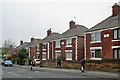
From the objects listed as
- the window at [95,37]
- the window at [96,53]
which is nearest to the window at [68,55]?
the window at [96,53]

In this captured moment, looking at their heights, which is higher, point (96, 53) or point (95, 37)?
point (95, 37)

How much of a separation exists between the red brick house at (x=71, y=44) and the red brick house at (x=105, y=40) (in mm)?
6165

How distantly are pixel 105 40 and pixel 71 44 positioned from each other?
44.0 feet

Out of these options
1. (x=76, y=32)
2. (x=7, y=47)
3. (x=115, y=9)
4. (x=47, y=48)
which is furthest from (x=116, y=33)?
(x=7, y=47)

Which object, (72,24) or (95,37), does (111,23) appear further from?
(72,24)

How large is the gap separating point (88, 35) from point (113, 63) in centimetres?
1179

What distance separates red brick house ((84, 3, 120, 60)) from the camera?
Answer: 128 ft

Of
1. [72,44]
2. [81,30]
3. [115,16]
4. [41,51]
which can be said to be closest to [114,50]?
[115,16]

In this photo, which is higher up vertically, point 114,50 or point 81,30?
point 81,30

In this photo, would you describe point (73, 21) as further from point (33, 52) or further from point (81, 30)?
point (33, 52)

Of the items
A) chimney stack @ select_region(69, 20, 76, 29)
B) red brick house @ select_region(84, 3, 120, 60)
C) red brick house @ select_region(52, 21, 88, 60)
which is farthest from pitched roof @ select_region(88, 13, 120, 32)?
chimney stack @ select_region(69, 20, 76, 29)

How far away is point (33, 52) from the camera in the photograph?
264 ft

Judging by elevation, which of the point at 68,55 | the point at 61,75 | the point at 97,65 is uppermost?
the point at 68,55

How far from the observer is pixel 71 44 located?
53.9 m
